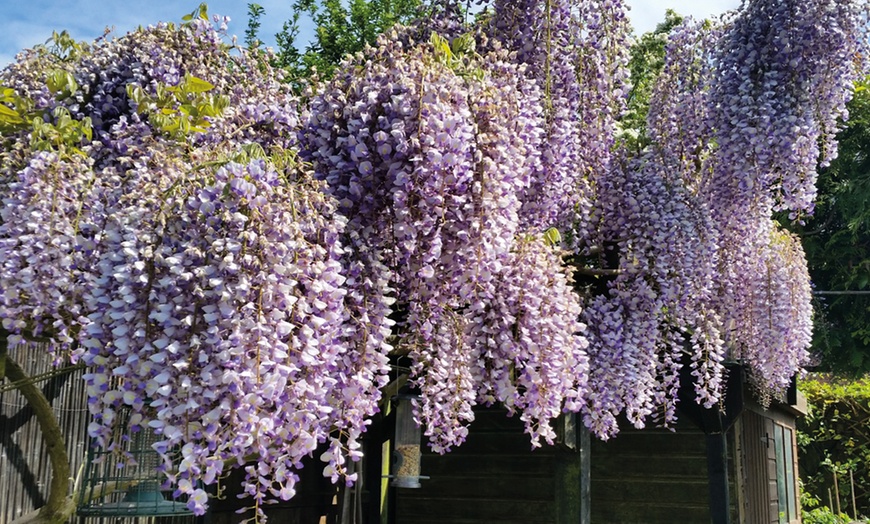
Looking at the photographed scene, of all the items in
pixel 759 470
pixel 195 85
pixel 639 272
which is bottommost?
pixel 759 470

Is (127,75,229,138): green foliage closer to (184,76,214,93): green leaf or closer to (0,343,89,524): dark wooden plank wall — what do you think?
(184,76,214,93): green leaf

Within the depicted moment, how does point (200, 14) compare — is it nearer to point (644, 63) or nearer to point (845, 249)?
point (644, 63)

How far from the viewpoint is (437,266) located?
4438 mm

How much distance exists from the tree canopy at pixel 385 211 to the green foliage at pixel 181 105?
0.01m

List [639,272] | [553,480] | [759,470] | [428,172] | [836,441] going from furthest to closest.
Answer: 1. [836,441]
2. [759,470]
3. [553,480]
4. [639,272]
5. [428,172]

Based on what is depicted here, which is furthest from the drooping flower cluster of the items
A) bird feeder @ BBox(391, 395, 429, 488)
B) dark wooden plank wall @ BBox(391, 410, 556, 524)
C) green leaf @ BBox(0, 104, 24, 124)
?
dark wooden plank wall @ BBox(391, 410, 556, 524)

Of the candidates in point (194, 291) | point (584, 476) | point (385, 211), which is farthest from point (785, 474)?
point (194, 291)

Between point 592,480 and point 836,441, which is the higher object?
point 836,441

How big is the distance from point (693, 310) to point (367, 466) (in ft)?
10.5

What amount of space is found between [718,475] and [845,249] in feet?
28.5

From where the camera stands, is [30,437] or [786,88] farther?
[786,88]

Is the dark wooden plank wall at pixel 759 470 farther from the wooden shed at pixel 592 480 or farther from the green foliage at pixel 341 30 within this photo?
the green foliage at pixel 341 30

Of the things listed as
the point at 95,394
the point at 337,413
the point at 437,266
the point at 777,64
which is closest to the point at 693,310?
the point at 777,64

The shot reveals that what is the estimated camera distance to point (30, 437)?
5.59 metres
